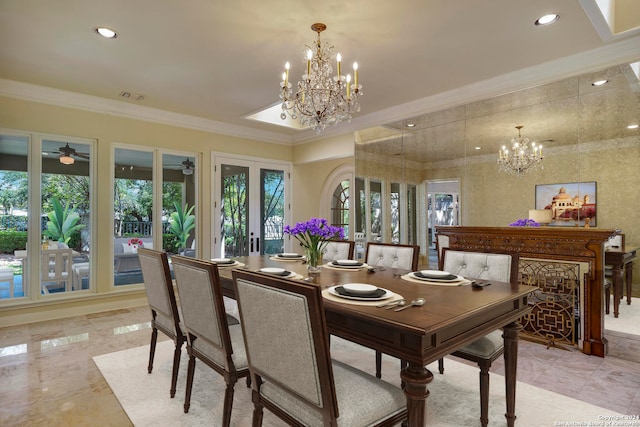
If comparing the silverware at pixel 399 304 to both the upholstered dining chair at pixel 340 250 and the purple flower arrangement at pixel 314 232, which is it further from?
the upholstered dining chair at pixel 340 250

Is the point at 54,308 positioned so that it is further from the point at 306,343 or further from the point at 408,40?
the point at 408,40

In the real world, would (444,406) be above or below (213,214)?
below

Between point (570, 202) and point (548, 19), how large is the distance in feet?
5.01

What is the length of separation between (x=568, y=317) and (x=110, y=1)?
4.36 meters

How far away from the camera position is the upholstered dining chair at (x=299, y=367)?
3.93 feet

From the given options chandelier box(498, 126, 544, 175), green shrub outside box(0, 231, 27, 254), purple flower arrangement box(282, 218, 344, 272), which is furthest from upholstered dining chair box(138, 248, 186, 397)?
chandelier box(498, 126, 544, 175)

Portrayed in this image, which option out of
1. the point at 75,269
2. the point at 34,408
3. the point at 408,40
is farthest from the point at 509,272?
the point at 75,269

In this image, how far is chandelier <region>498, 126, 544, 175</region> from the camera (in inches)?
130

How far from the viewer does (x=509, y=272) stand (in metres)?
2.24

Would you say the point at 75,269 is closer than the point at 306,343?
No

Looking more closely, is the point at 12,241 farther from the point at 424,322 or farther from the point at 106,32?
the point at 424,322

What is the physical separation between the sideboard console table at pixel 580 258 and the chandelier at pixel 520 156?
23.0 inches

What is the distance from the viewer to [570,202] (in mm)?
3092

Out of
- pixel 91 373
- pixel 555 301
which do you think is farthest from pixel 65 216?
pixel 555 301
